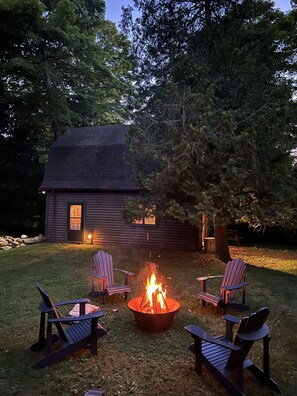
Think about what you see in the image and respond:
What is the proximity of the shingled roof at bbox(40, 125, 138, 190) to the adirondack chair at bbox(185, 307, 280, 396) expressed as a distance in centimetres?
960

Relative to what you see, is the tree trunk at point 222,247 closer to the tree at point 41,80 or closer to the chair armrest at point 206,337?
the chair armrest at point 206,337

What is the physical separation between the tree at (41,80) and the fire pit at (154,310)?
12.3m

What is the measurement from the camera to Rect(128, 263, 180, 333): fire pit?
4.59m

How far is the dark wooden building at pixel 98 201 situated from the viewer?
12.8m

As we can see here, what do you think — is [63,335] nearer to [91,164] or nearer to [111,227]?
[111,227]

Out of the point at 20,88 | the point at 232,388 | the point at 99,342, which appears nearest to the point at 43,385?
the point at 99,342

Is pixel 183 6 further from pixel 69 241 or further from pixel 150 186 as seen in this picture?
pixel 69 241

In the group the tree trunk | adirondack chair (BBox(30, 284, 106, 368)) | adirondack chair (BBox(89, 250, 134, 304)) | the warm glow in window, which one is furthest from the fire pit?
the warm glow in window

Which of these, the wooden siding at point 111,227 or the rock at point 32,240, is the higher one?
the wooden siding at point 111,227

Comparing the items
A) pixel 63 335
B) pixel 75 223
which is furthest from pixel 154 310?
pixel 75 223

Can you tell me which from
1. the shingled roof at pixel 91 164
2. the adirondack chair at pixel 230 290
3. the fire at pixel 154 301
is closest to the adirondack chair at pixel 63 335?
the fire at pixel 154 301

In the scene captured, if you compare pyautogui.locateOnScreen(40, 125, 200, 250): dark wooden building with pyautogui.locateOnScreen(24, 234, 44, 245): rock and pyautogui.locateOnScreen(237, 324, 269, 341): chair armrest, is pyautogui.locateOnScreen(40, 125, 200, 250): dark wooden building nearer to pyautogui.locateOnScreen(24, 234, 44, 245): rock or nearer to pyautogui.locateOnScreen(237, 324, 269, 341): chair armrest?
pyautogui.locateOnScreen(24, 234, 44, 245): rock

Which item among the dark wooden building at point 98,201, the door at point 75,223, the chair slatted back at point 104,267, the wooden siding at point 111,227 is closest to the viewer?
the chair slatted back at point 104,267

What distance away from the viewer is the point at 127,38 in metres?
10.6
